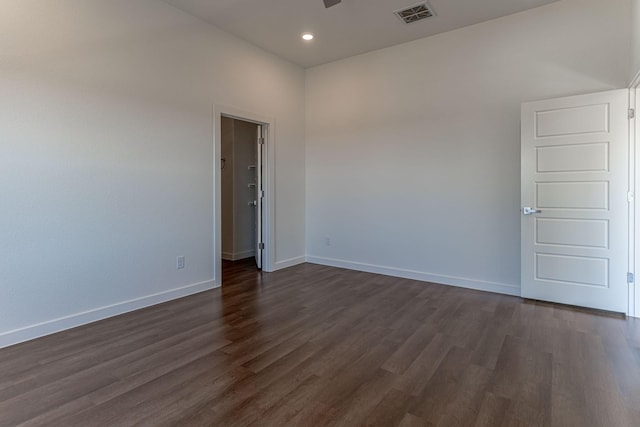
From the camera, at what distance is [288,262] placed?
17.1 feet

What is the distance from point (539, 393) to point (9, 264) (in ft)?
12.2

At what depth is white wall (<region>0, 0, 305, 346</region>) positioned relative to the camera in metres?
2.55

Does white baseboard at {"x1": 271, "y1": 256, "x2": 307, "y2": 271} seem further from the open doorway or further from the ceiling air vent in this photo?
the ceiling air vent

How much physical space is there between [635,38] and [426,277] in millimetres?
3128

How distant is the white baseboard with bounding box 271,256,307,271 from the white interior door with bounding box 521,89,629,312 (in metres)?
3.10

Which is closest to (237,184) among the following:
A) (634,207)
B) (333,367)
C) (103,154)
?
(103,154)

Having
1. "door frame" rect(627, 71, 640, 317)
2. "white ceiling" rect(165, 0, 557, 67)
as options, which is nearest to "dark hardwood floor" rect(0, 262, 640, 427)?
"door frame" rect(627, 71, 640, 317)

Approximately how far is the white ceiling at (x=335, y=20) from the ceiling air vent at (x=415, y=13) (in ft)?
0.20

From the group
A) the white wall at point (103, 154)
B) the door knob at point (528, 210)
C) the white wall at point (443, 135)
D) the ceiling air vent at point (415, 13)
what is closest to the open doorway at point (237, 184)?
the white wall at point (443, 135)

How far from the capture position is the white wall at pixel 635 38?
2.88 meters

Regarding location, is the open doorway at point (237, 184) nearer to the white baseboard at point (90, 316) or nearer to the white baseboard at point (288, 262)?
the white baseboard at point (288, 262)

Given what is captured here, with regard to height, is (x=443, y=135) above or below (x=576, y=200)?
above

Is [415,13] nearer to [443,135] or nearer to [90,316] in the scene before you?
[443,135]

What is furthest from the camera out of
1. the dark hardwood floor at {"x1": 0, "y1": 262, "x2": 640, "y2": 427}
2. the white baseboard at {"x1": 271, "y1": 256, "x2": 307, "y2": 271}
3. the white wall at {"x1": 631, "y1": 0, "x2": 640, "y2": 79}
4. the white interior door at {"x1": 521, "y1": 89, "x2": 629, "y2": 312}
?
the white baseboard at {"x1": 271, "y1": 256, "x2": 307, "y2": 271}
